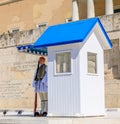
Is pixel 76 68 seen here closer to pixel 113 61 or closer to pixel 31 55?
pixel 113 61

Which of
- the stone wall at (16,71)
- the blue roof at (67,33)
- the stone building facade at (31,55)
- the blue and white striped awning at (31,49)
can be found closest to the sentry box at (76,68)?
the blue roof at (67,33)

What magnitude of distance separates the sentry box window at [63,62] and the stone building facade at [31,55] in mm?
6123

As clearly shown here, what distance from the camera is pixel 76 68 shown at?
33.7ft

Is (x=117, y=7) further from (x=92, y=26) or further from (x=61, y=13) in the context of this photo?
(x=92, y=26)

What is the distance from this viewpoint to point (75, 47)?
10344 millimetres

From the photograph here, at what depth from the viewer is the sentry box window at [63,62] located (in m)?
10.5

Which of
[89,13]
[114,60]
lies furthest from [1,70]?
[89,13]

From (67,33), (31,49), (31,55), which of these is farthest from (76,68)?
(31,55)

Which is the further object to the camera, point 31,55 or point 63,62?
point 31,55

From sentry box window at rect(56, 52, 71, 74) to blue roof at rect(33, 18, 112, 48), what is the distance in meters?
0.33

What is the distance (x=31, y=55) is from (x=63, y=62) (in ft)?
32.8

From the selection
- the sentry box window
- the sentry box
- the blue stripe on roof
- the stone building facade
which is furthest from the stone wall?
the sentry box window

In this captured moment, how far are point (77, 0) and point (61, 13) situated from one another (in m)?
1.88

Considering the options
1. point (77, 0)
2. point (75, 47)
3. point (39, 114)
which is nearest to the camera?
point (75, 47)
